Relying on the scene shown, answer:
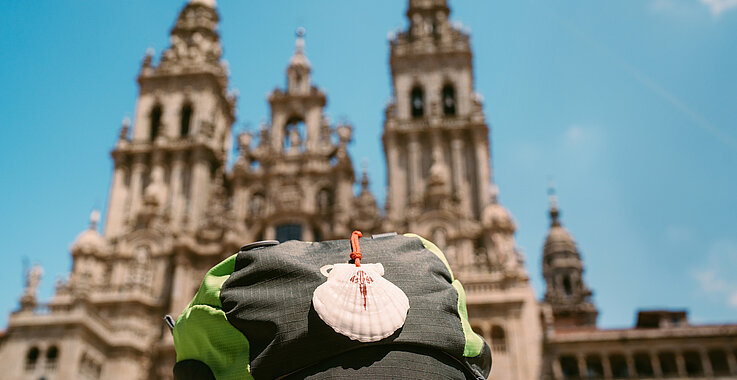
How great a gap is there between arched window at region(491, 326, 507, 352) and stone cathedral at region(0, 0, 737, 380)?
0.18ft

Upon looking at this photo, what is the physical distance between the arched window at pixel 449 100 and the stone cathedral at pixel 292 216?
0.10 m

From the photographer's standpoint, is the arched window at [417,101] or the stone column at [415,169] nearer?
the stone column at [415,169]

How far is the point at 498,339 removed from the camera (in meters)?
27.9

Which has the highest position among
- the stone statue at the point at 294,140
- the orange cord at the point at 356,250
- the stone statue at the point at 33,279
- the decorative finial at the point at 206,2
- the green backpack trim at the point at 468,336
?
the decorative finial at the point at 206,2

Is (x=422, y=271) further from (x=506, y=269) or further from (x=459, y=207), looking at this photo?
(x=459, y=207)

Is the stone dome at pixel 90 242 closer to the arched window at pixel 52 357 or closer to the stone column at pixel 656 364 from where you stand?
the arched window at pixel 52 357

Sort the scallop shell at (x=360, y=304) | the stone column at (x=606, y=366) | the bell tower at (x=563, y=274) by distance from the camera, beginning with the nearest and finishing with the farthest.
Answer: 1. the scallop shell at (x=360, y=304)
2. the stone column at (x=606, y=366)
3. the bell tower at (x=563, y=274)

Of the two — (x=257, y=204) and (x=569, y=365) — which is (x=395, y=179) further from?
(x=569, y=365)

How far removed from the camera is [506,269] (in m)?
29.2

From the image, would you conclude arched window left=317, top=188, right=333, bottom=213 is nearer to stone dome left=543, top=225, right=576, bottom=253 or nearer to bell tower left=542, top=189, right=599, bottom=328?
bell tower left=542, top=189, right=599, bottom=328

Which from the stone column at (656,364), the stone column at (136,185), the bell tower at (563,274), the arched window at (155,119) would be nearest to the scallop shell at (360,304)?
the stone column at (656,364)

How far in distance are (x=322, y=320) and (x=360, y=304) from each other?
172 mm

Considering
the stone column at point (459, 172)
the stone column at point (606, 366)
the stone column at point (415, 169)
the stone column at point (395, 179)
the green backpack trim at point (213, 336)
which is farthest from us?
the stone column at point (395, 179)

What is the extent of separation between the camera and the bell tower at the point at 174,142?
35.2 metres
